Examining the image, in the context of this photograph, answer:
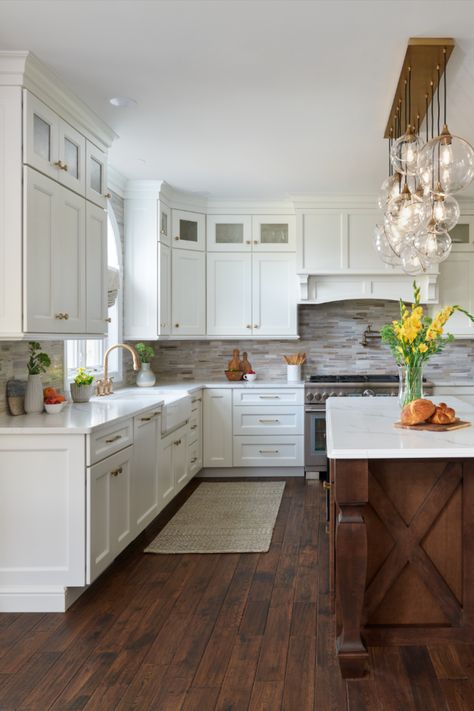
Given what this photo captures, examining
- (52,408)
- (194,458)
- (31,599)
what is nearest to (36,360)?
(52,408)

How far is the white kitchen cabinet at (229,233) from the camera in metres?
5.94

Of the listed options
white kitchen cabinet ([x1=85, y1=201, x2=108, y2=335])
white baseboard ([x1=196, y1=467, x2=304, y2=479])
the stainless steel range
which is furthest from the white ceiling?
white baseboard ([x1=196, y1=467, x2=304, y2=479])

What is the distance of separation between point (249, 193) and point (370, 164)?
134 centimetres

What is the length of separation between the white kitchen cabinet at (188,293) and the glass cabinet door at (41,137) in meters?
2.54

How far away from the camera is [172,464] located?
15.2 feet

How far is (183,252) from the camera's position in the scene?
19.0 ft

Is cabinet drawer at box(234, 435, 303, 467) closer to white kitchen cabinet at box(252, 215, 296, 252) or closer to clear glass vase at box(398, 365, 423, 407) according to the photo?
white kitchen cabinet at box(252, 215, 296, 252)

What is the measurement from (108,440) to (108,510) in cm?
37

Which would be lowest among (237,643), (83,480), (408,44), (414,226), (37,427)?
(237,643)

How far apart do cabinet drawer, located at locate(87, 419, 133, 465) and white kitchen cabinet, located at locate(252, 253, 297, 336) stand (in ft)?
8.59

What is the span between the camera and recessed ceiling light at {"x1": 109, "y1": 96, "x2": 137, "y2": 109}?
3.46 metres

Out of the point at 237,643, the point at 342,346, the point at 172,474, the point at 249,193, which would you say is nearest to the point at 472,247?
the point at 342,346

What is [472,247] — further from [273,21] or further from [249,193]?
[273,21]

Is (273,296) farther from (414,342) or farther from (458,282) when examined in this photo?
(414,342)
